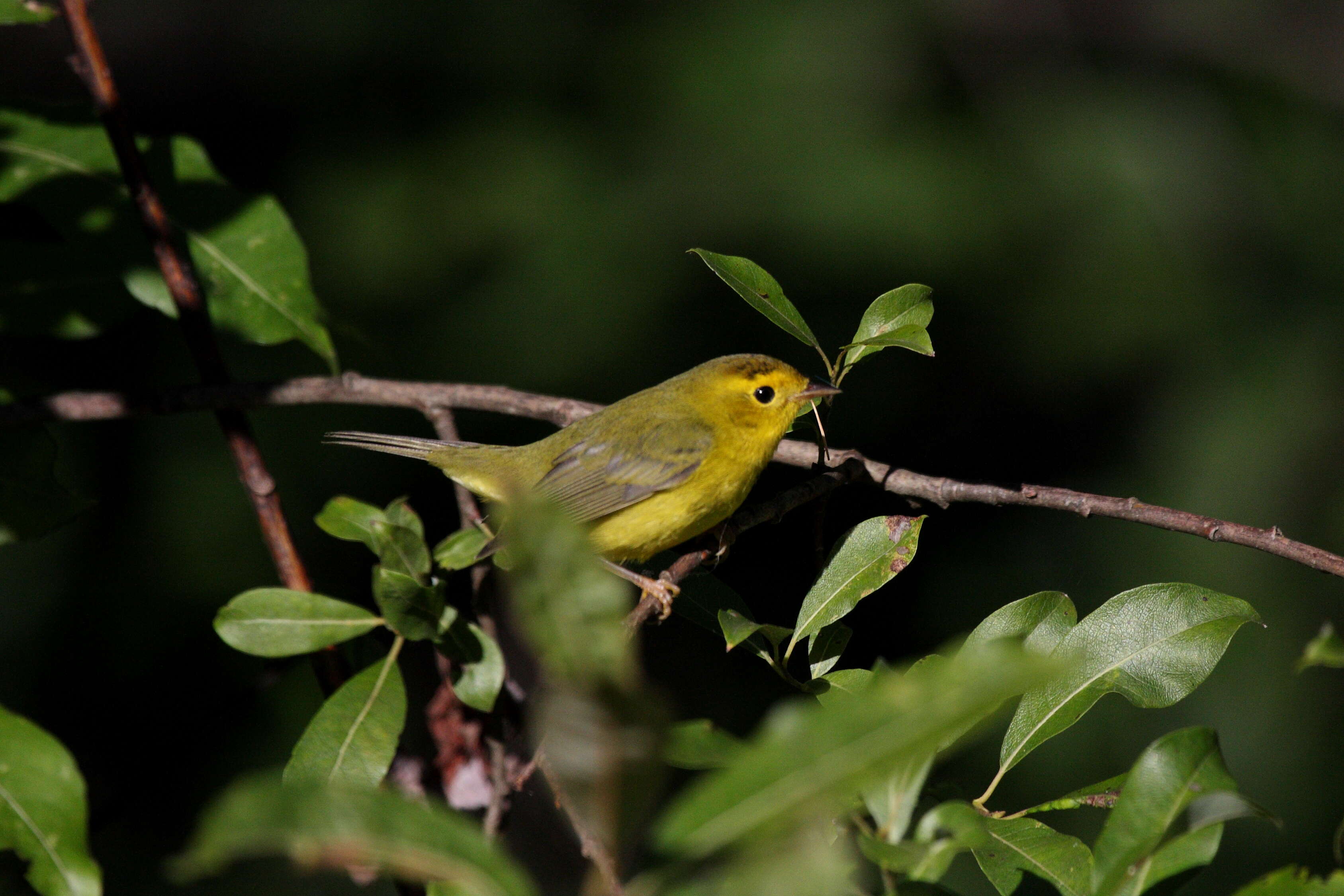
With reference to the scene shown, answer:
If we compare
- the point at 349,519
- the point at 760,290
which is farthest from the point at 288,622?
the point at 760,290

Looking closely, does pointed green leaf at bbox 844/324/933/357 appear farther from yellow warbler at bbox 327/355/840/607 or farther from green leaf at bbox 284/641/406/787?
green leaf at bbox 284/641/406/787

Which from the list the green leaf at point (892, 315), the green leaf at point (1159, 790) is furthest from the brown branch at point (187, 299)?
the green leaf at point (1159, 790)

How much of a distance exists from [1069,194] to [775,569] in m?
2.81

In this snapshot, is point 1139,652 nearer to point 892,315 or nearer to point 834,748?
point 892,315

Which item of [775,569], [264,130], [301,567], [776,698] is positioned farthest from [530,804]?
[264,130]

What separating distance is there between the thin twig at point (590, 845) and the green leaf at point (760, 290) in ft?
2.83

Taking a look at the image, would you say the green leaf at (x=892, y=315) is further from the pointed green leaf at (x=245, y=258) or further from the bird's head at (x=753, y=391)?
the pointed green leaf at (x=245, y=258)

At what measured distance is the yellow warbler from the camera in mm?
2838

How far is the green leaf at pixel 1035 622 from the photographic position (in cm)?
172

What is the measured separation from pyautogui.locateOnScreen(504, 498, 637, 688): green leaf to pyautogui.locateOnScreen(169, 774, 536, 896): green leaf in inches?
8.4

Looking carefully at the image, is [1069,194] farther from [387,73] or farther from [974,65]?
[387,73]

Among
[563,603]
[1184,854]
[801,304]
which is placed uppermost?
[563,603]

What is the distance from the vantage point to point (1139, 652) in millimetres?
1705

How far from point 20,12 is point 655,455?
173 cm
